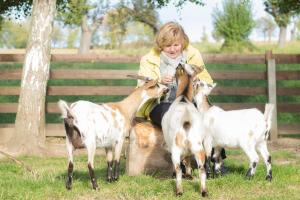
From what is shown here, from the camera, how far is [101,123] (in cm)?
671

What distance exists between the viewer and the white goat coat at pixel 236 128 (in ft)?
23.0

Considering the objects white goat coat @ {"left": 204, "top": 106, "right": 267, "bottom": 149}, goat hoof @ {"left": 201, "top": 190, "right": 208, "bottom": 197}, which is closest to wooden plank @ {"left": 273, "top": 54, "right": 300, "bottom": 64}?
white goat coat @ {"left": 204, "top": 106, "right": 267, "bottom": 149}

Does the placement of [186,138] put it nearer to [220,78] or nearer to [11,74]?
[220,78]

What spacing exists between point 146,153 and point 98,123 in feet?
4.47

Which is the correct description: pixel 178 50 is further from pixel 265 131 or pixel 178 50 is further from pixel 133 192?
pixel 133 192

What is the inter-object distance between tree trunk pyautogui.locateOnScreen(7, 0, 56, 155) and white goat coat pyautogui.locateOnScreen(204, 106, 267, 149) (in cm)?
405

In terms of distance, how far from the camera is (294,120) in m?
14.5

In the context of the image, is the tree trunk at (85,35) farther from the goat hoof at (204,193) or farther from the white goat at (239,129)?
the goat hoof at (204,193)

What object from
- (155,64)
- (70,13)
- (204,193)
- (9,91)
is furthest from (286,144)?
(70,13)

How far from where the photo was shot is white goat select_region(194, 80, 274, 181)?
7020mm

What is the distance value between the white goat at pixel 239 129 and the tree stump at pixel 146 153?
0.76 metres

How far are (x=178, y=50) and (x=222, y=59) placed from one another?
5.38 m

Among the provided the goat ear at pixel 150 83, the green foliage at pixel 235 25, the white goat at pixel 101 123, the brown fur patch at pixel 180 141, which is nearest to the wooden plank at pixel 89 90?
the white goat at pixel 101 123

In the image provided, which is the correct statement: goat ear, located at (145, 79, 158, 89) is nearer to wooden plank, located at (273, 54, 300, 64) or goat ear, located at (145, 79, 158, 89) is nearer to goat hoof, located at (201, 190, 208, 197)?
goat hoof, located at (201, 190, 208, 197)
